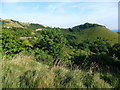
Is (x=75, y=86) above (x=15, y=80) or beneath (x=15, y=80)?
beneath


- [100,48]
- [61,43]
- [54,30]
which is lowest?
[100,48]

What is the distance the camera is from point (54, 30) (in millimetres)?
37625

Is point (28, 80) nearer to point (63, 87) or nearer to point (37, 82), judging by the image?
point (37, 82)

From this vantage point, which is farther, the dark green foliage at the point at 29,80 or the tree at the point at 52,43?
the tree at the point at 52,43

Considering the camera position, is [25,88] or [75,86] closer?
[25,88]

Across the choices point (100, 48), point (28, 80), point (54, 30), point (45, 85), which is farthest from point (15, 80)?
point (100, 48)

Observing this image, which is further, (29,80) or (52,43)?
(52,43)

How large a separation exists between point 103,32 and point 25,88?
15740cm

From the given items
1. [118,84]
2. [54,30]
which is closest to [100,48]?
[54,30]

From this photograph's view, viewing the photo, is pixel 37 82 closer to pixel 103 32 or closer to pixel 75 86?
→ pixel 75 86

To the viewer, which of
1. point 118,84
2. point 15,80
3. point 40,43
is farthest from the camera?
point 40,43

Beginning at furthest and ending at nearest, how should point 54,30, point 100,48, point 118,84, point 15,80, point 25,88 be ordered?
point 100,48 < point 54,30 < point 118,84 < point 15,80 < point 25,88

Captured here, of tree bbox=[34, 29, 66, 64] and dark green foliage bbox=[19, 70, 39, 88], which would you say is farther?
tree bbox=[34, 29, 66, 64]

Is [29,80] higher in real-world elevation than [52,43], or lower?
higher
